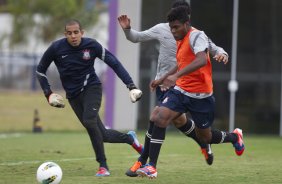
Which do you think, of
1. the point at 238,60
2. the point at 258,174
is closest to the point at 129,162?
the point at 258,174

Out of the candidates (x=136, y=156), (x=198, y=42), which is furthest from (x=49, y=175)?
(x=136, y=156)

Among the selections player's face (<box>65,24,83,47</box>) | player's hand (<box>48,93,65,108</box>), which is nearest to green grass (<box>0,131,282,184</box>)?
player's hand (<box>48,93,65,108</box>)

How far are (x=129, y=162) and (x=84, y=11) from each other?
2647 cm

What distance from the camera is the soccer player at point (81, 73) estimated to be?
957cm

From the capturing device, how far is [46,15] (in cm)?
3600

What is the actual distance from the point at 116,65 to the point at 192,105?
1.11 metres

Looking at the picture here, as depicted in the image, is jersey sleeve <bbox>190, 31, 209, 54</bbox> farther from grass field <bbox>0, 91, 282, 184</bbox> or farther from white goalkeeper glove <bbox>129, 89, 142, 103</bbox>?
grass field <bbox>0, 91, 282, 184</bbox>

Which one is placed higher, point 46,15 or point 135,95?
→ point 46,15

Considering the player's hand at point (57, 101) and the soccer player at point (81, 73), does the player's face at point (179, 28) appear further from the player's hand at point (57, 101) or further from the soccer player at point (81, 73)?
the player's hand at point (57, 101)

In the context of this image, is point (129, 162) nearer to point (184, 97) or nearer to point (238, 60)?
point (184, 97)

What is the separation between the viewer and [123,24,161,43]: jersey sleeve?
9805mm

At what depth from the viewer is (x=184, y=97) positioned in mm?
9141

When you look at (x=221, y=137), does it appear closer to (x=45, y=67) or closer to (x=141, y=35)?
(x=141, y=35)

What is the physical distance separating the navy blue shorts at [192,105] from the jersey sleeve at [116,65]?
0.53m
